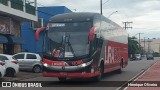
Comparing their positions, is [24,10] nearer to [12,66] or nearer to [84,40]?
[12,66]

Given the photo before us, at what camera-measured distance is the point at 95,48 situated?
1884 centimetres

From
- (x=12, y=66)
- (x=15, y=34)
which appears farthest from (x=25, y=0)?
(x=12, y=66)

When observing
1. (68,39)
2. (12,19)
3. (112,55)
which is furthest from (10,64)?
(12,19)

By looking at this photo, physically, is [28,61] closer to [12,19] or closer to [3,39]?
[3,39]

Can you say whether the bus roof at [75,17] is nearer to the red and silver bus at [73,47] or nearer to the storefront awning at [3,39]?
the red and silver bus at [73,47]

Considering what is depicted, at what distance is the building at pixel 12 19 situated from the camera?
34.4m

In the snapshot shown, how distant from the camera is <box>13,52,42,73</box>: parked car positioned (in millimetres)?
28766

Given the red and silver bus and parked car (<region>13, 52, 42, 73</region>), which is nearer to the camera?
the red and silver bus

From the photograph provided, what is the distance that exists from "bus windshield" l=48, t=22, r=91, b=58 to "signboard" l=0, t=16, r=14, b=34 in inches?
683

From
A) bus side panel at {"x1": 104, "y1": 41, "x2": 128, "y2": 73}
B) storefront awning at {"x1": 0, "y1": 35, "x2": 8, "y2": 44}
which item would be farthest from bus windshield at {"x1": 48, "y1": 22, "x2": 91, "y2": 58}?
storefront awning at {"x1": 0, "y1": 35, "x2": 8, "y2": 44}

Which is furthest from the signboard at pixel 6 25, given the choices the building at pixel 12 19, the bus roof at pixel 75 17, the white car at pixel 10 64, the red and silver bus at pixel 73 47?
the red and silver bus at pixel 73 47

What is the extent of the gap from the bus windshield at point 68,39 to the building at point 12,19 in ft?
49.0

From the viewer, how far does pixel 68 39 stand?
18.2 metres

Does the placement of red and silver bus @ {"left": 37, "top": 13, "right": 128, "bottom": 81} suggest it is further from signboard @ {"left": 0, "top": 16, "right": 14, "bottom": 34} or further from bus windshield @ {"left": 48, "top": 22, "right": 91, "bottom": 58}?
signboard @ {"left": 0, "top": 16, "right": 14, "bottom": 34}
